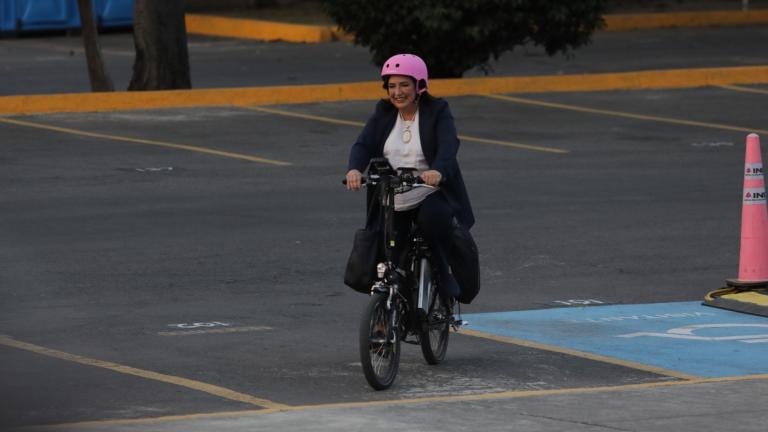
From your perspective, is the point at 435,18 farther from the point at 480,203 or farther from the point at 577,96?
the point at 480,203

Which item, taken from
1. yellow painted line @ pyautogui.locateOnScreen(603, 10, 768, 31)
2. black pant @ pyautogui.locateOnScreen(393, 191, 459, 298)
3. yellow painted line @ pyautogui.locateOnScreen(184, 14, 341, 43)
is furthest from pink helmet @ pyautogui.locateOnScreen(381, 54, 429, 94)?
yellow painted line @ pyautogui.locateOnScreen(603, 10, 768, 31)

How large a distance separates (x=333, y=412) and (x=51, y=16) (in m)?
29.3

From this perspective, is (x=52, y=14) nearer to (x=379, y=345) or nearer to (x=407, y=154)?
(x=407, y=154)

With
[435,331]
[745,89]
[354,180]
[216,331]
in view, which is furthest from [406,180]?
[745,89]

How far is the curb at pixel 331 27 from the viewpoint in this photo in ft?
114

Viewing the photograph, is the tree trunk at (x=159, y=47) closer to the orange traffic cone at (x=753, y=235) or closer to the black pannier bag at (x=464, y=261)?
the orange traffic cone at (x=753, y=235)

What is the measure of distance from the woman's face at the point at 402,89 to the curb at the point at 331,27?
2542 centimetres

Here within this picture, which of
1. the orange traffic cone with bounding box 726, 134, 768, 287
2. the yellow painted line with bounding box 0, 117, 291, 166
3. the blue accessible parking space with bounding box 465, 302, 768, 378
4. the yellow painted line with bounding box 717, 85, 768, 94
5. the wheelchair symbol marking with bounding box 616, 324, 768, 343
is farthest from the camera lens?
the yellow painted line with bounding box 717, 85, 768, 94

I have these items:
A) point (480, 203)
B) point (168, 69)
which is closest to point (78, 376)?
point (480, 203)

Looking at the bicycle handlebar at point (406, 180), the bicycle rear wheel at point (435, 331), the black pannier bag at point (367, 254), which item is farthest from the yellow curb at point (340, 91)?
the bicycle handlebar at point (406, 180)

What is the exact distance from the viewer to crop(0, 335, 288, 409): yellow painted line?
27.6 feet

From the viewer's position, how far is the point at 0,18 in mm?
35500

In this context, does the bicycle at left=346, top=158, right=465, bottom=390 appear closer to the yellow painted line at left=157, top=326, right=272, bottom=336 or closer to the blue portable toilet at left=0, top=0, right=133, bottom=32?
the yellow painted line at left=157, top=326, right=272, bottom=336

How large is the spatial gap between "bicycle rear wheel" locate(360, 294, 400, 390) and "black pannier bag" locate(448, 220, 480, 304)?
54 centimetres
